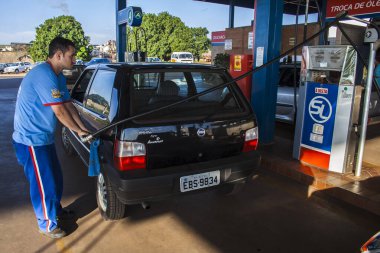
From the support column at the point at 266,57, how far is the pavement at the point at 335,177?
0.45 meters

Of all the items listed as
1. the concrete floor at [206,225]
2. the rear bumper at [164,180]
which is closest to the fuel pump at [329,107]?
the concrete floor at [206,225]

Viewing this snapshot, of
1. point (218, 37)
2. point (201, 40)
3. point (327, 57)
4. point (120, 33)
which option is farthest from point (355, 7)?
point (201, 40)

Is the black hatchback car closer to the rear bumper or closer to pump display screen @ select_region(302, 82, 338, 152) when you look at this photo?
the rear bumper

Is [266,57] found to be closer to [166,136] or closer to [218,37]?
[166,136]

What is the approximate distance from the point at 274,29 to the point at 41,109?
11.9 ft

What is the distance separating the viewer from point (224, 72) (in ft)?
11.1

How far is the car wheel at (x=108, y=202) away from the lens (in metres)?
3.00

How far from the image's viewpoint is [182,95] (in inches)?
135

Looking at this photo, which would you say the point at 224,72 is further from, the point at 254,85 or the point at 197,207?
the point at 254,85

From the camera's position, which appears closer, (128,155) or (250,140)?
(128,155)

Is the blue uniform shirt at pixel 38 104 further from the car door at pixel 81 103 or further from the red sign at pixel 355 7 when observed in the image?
the red sign at pixel 355 7

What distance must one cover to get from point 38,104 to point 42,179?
65 centimetres

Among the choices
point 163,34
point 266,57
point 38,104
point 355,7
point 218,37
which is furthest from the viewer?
point 163,34

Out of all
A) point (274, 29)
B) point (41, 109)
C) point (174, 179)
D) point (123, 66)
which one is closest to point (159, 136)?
point (174, 179)
